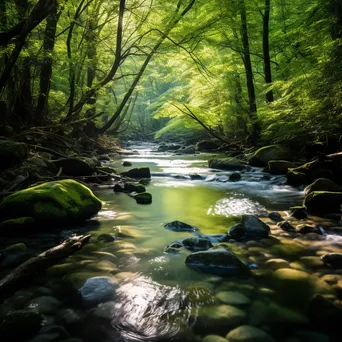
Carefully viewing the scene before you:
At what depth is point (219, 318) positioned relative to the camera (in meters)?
2.01

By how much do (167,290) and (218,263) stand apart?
582mm

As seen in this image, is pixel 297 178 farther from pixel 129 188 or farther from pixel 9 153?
pixel 9 153

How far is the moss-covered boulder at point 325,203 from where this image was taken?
447 cm

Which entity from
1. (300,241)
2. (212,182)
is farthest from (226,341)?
(212,182)

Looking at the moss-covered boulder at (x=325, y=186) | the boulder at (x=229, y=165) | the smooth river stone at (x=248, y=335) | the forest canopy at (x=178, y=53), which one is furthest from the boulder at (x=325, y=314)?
the boulder at (x=229, y=165)

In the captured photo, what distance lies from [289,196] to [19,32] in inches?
218

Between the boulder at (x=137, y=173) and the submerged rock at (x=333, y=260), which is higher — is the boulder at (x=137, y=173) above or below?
above

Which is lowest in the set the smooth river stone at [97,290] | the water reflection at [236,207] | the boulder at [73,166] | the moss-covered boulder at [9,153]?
the water reflection at [236,207]

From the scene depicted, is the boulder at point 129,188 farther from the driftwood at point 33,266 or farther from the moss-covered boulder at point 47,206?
the driftwood at point 33,266

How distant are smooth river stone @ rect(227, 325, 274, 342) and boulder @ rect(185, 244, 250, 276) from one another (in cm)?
75

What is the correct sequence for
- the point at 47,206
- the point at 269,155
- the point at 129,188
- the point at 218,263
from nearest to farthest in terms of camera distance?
the point at 218,263 < the point at 47,206 < the point at 129,188 < the point at 269,155

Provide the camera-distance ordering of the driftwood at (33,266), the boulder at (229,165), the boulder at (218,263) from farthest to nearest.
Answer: the boulder at (229,165)
the boulder at (218,263)
the driftwood at (33,266)

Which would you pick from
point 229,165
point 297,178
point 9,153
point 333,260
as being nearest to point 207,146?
point 229,165

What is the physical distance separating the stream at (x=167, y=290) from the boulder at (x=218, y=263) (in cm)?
9
